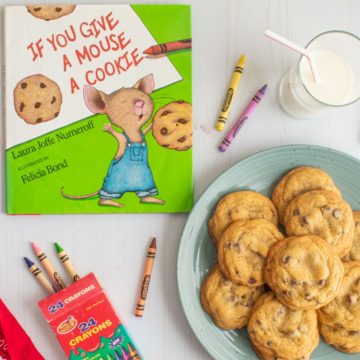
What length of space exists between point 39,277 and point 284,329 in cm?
41

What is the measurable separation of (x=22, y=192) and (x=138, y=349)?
331mm

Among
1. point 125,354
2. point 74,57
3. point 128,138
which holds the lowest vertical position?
point 125,354

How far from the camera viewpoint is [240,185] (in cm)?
79

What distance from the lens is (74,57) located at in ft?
2.71

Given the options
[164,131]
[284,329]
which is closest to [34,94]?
[164,131]

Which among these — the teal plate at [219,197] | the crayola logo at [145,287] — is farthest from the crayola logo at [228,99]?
the crayola logo at [145,287]

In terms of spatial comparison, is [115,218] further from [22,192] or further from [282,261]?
[282,261]

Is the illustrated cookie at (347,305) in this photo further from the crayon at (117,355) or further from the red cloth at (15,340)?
the red cloth at (15,340)

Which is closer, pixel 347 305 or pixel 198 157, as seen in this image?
pixel 347 305

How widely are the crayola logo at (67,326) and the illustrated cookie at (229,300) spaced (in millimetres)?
219

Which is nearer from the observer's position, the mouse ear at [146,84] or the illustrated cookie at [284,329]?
the illustrated cookie at [284,329]

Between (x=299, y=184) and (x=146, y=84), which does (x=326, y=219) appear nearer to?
(x=299, y=184)

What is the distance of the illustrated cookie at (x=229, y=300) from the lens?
740 mm

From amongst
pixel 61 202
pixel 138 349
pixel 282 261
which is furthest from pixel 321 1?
pixel 138 349
